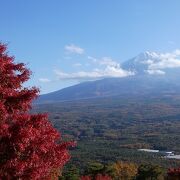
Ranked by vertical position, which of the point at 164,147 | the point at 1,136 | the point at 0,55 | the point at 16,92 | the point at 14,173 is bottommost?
the point at 164,147

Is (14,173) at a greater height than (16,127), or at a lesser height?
lesser

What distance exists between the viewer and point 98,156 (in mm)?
121188

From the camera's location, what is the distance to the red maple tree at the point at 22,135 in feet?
26.9

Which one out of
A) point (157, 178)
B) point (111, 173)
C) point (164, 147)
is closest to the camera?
point (157, 178)

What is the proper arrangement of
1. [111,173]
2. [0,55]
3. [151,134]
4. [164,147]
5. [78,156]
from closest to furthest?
[0,55] < [111,173] < [78,156] < [164,147] < [151,134]

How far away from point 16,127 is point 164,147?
142894 millimetres

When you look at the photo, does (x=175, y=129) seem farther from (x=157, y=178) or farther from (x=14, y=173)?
(x=14, y=173)

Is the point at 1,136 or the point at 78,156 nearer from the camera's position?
the point at 1,136

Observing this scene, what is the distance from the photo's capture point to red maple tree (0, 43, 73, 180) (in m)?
8.20

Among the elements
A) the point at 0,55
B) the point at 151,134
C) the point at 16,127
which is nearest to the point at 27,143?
the point at 16,127

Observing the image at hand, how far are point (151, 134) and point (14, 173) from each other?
570 ft

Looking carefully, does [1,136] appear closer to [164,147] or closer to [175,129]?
[164,147]

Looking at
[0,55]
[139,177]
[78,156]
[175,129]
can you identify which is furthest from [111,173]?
[175,129]

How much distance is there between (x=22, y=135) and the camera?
8.23m
